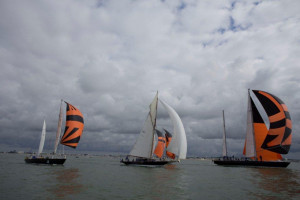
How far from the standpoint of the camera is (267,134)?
58.8 metres

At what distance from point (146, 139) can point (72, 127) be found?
1855cm

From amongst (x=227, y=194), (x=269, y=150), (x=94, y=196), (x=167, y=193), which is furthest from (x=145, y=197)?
(x=269, y=150)

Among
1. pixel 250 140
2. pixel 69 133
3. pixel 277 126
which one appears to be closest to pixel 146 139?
pixel 69 133

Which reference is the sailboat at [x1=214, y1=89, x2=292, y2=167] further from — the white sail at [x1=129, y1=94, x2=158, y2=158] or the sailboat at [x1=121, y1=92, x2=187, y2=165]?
the white sail at [x1=129, y1=94, x2=158, y2=158]

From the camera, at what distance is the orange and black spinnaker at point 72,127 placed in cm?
5741

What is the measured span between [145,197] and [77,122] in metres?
40.9

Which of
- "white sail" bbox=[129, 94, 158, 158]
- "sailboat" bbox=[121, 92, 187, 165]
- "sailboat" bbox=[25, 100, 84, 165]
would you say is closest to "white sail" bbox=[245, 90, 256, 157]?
"sailboat" bbox=[121, 92, 187, 165]

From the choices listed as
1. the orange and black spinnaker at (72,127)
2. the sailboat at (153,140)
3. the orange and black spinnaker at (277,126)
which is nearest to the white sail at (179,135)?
the sailboat at (153,140)

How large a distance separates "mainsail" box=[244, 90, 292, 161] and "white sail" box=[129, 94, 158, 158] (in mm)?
26918

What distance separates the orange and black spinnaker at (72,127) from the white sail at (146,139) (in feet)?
48.1

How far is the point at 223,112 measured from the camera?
267ft

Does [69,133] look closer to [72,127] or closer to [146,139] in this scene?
[72,127]

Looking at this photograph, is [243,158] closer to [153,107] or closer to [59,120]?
[153,107]

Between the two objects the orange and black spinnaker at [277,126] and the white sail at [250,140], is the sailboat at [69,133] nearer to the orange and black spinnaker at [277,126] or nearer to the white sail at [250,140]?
the white sail at [250,140]
